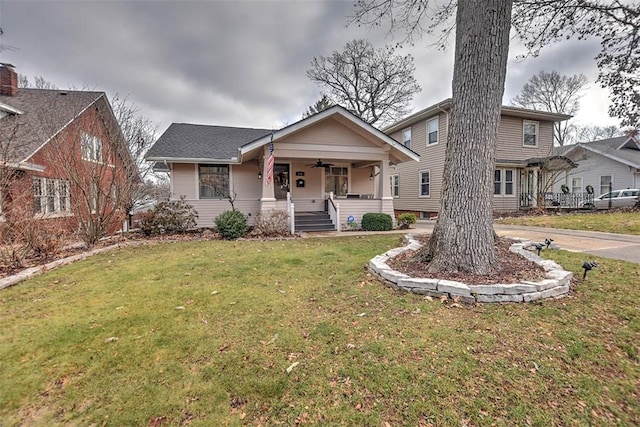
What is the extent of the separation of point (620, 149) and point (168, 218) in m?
32.5

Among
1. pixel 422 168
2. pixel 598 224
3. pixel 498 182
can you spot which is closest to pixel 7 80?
pixel 422 168

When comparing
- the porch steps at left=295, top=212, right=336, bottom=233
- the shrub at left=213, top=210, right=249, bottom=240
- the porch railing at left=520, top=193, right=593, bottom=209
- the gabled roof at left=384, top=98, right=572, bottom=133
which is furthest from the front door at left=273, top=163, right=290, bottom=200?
the porch railing at left=520, top=193, right=593, bottom=209

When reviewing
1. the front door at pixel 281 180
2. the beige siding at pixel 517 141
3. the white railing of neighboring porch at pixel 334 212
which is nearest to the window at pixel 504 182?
the beige siding at pixel 517 141

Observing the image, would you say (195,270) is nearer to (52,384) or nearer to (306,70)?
(52,384)

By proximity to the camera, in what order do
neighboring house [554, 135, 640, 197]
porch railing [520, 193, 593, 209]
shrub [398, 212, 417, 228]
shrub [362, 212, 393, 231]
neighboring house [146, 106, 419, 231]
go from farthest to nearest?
neighboring house [554, 135, 640, 197]
porch railing [520, 193, 593, 209]
shrub [398, 212, 417, 228]
shrub [362, 212, 393, 231]
neighboring house [146, 106, 419, 231]

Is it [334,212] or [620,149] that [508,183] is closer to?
[334,212]

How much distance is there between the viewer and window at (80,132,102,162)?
8328mm

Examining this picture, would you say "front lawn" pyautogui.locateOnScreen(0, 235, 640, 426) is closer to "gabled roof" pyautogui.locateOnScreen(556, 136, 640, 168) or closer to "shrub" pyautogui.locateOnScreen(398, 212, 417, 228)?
"shrub" pyautogui.locateOnScreen(398, 212, 417, 228)

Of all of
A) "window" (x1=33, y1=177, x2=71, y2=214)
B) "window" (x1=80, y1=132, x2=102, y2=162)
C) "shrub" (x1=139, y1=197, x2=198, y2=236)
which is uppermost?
"window" (x1=80, y1=132, x2=102, y2=162)

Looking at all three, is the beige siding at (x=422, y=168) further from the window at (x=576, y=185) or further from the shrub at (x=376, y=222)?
the window at (x=576, y=185)

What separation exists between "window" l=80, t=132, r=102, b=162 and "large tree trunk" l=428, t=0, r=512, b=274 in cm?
975

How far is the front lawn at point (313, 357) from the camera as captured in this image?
202 centimetres

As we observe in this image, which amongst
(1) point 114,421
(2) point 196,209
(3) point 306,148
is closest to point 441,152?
(3) point 306,148

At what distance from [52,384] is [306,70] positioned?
26.5 metres
